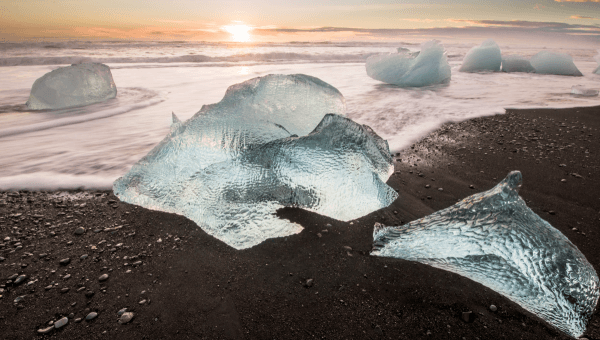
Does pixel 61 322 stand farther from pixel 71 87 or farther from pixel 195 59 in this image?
pixel 195 59

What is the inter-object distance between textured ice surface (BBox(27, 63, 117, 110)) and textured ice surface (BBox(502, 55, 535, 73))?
397 inches

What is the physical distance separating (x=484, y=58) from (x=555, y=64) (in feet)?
6.28

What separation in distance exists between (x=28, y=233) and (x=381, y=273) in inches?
77.9

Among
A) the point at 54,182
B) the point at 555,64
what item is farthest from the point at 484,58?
the point at 54,182

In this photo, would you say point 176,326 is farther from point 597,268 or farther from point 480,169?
point 480,169

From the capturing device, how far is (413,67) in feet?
20.9

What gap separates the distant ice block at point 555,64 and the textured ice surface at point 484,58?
40.6 inches

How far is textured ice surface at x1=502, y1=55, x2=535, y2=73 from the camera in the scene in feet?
29.2

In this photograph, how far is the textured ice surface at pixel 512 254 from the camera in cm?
123

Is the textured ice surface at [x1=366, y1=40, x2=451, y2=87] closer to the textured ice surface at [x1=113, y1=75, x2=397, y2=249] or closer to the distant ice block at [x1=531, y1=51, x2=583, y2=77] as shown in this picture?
the distant ice block at [x1=531, y1=51, x2=583, y2=77]

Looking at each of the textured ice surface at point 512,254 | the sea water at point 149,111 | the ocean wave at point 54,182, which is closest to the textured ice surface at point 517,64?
the sea water at point 149,111

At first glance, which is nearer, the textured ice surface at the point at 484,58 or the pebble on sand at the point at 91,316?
the pebble on sand at the point at 91,316

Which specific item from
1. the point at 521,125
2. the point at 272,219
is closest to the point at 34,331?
the point at 272,219

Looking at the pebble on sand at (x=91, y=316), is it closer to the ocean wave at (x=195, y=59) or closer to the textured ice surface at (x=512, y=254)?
the textured ice surface at (x=512, y=254)
